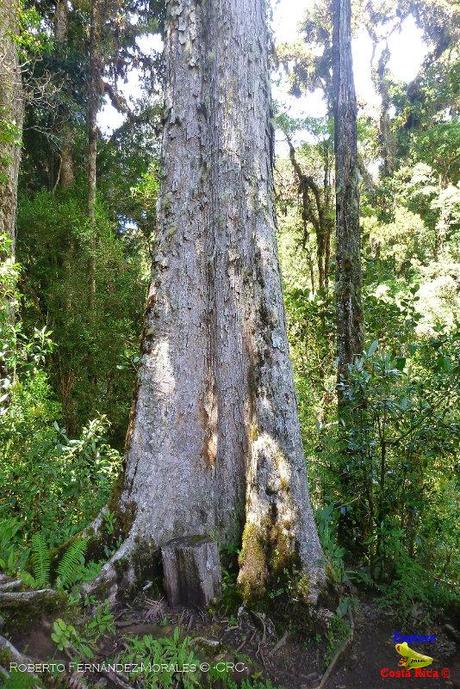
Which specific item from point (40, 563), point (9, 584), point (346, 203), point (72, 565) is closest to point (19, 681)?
point (9, 584)

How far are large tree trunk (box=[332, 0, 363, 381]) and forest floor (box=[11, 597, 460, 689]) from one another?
223 centimetres

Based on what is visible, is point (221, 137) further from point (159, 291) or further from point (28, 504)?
point (28, 504)

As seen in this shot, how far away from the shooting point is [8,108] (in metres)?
5.96

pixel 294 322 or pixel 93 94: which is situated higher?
pixel 93 94

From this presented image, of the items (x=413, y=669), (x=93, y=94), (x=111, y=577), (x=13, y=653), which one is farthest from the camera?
(x=93, y=94)

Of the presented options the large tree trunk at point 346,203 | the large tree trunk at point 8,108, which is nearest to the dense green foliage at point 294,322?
the large tree trunk at point 8,108

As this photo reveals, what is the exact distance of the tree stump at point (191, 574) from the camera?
2688mm

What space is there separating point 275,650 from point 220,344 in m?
1.85

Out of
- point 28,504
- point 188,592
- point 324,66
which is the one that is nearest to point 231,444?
point 188,592

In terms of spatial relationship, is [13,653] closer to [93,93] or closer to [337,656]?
[337,656]

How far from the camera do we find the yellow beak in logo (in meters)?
2.57

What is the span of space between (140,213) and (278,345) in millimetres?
11130

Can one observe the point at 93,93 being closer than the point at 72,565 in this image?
No

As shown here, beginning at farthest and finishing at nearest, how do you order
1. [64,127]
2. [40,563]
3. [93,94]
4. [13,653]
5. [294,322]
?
[64,127], [93,94], [294,322], [40,563], [13,653]
